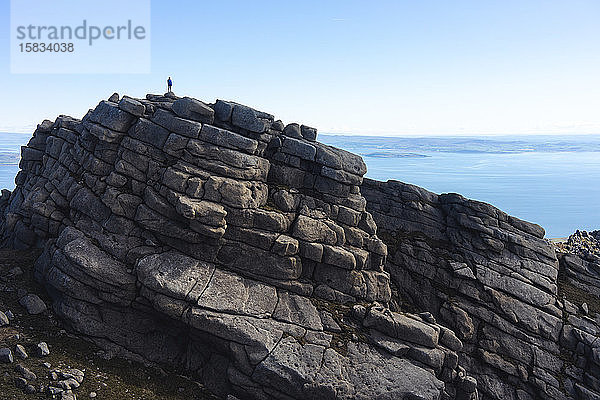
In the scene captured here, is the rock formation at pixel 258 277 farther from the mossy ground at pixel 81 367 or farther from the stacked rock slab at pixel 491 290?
the mossy ground at pixel 81 367

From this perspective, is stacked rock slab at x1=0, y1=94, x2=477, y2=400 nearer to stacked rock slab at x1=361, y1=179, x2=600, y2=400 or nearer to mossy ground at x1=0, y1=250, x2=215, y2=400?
mossy ground at x1=0, y1=250, x2=215, y2=400

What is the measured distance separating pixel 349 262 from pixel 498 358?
1570cm

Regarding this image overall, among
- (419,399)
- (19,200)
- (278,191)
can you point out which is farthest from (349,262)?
(19,200)

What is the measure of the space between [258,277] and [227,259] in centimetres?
266

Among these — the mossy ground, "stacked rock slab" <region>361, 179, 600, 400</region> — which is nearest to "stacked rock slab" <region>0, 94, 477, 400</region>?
the mossy ground

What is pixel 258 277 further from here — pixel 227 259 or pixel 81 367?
pixel 81 367

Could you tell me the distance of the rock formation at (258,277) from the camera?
24016mm

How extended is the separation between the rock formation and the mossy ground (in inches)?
42.2

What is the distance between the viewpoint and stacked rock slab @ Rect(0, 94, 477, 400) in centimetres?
2366

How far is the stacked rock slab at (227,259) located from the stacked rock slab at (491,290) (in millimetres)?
5850

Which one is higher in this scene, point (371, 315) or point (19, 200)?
point (19, 200)

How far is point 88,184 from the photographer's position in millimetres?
29188

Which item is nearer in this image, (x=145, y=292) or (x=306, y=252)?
(x=145, y=292)

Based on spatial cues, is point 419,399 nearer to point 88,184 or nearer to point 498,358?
point 498,358
